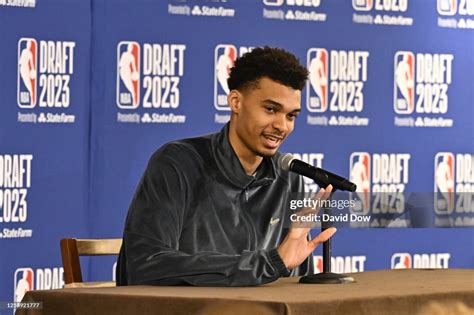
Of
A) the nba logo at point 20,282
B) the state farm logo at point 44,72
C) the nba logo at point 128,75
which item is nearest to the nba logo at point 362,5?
the nba logo at point 128,75

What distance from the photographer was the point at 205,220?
310cm

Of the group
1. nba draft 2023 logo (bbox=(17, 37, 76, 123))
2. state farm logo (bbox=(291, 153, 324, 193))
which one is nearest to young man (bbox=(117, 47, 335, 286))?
nba draft 2023 logo (bbox=(17, 37, 76, 123))

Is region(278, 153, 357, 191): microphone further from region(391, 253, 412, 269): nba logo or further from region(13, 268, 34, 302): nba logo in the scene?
region(391, 253, 412, 269): nba logo

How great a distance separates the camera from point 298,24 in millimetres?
5520

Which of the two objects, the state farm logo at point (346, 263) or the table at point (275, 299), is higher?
the table at point (275, 299)

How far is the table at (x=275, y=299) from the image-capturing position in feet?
7.60

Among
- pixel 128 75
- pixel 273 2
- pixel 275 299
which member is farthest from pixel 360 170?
pixel 275 299

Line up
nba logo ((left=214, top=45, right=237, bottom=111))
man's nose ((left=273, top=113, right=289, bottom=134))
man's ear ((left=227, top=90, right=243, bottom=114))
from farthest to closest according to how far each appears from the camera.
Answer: nba logo ((left=214, top=45, right=237, bottom=111))
man's ear ((left=227, top=90, right=243, bottom=114))
man's nose ((left=273, top=113, right=289, bottom=134))

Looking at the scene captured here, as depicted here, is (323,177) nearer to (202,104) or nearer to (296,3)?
(202,104)

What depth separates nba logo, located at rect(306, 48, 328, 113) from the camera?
5.54 meters

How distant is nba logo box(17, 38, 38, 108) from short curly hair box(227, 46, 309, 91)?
1.76m

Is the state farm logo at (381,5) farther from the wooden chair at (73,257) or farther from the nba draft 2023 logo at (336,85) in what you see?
the wooden chair at (73,257)

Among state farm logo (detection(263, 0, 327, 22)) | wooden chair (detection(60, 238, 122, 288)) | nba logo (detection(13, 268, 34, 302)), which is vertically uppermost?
state farm logo (detection(263, 0, 327, 22))

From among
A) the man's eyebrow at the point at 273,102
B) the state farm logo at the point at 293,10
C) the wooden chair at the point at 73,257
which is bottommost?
the wooden chair at the point at 73,257
